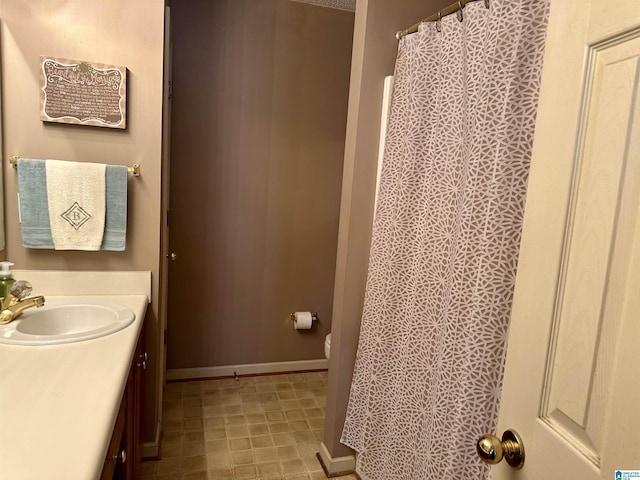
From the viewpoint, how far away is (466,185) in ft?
4.23

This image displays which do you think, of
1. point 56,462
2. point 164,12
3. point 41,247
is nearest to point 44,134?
point 41,247

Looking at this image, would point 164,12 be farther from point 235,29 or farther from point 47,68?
point 235,29

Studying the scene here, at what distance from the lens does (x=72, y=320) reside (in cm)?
Answer: 167

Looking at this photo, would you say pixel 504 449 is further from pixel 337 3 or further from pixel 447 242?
pixel 337 3

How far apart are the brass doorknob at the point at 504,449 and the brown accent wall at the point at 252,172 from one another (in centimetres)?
221

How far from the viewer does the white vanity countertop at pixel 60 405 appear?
797mm

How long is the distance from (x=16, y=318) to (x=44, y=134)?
2.40 ft

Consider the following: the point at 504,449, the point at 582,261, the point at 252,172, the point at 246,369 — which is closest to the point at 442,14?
the point at 582,261

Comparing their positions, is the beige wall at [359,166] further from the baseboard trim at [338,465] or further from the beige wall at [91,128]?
the beige wall at [91,128]

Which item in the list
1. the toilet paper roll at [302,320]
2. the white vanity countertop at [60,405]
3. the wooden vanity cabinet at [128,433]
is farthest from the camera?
the toilet paper roll at [302,320]

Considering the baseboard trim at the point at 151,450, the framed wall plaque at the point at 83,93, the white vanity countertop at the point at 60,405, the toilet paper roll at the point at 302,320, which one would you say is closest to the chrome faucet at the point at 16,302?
the white vanity countertop at the point at 60,405

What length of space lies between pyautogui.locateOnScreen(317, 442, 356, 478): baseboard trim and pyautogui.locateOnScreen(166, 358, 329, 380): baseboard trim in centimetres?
103

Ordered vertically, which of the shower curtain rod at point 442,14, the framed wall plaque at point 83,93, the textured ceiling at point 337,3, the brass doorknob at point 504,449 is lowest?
the brass doorknob at point 504,449

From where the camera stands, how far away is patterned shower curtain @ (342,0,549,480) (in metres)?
1.16
